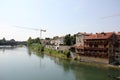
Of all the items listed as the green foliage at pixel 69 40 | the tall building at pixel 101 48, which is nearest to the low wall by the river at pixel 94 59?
the tall building at pixel 101 48

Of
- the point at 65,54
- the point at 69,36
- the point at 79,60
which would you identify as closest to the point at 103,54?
the point at 79,60

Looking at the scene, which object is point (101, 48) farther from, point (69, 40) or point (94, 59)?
point (69, 40)

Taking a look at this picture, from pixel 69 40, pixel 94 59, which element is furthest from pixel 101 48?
pixel 69 40

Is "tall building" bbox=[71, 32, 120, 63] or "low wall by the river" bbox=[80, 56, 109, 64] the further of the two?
"tall building" bbox=[71, 32, 120, 63]

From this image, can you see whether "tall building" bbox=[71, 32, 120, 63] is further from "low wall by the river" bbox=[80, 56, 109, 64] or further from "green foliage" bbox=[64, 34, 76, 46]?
"green foliage" bbox=[64, 34, 76, 46]

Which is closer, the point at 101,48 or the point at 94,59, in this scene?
the point at 101,48

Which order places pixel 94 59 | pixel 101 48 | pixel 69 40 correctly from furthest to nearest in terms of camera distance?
pixel 69 40 → pixel 94 59 → pixel 101 48

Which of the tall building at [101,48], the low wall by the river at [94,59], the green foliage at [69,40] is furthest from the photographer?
the green foliage at [69,40]

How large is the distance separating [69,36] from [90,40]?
16.8 meters

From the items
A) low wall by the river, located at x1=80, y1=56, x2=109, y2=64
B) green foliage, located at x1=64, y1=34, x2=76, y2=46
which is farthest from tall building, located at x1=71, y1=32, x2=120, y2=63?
green foliage, located at x1=64, y1=34, x2=76, y2=46

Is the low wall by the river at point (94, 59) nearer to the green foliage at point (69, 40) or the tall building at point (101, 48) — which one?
the tall building at point (101, 48)

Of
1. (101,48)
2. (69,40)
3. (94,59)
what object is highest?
(69,40)

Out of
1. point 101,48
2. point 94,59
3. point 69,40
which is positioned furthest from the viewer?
point 69,40

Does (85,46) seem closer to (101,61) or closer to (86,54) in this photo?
(86,54)
